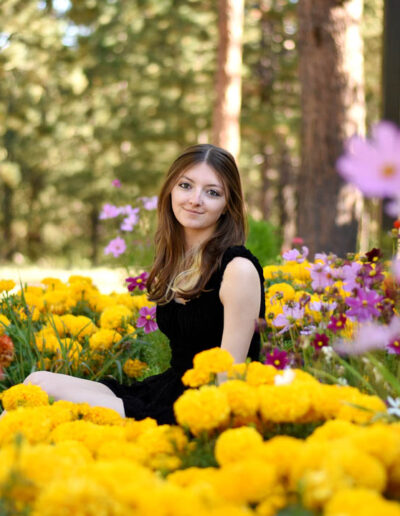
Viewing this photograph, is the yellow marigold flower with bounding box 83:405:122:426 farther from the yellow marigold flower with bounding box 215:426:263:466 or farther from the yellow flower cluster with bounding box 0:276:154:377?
the yellow flower cluster with bounding box 0:276:154:377

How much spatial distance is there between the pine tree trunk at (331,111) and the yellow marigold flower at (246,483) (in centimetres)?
497

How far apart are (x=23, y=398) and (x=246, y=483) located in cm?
112

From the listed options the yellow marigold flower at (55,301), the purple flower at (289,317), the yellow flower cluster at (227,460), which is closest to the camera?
the yellow flower cluster at (227,460)

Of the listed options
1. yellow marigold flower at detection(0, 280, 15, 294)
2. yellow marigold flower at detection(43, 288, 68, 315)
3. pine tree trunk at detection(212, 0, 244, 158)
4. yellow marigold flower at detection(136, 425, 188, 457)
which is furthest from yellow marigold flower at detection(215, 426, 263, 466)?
pine tree trunk at detection(212, 0, 244, 158)

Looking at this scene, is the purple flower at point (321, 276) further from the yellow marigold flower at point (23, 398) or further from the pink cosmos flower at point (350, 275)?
the yellow marigold flower at point (23, 398)

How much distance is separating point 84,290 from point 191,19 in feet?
41.4

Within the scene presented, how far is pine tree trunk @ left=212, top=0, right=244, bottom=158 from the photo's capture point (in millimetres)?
9320

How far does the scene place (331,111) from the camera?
19.4 feet

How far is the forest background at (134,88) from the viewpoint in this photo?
47.7ft

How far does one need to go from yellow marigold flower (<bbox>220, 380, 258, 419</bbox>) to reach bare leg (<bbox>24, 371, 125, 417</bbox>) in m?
0.93

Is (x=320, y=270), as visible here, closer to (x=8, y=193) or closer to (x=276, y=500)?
(x=276, y=500)

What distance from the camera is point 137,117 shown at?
16.6 m

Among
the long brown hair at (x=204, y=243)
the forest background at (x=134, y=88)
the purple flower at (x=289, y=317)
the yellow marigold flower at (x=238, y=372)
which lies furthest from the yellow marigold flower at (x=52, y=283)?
the forest background at (x=134, y=88)

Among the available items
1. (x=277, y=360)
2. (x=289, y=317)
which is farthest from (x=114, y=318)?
(x=277, y=360)
